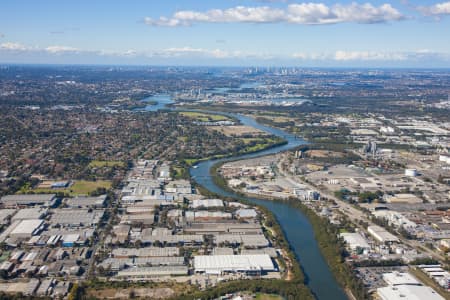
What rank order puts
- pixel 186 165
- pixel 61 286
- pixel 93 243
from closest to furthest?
pixel 61 286, pixel 93 243, pixel 186 165

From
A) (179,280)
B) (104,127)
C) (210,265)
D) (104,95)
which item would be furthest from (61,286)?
(104,95)

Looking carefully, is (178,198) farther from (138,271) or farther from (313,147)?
(313,147)

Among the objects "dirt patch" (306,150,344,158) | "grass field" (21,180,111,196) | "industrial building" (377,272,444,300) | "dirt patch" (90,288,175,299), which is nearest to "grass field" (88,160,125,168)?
"grass field" (21,180,111,196)

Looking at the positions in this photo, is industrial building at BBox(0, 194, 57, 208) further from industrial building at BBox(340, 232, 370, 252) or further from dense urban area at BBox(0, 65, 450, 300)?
industrial building at BBox(340, 232, 370, 252)

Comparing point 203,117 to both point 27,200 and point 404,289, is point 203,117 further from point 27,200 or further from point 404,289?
point 404,289

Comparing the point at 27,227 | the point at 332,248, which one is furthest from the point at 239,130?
the point at 27,227

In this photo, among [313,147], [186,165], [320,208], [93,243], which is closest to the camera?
[93,243]
